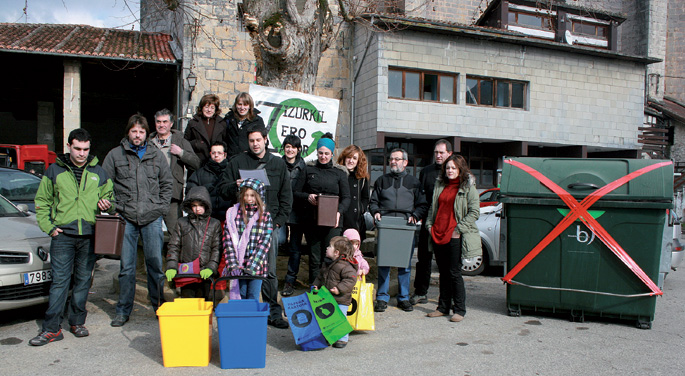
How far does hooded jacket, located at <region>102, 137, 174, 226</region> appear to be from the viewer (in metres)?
4.89

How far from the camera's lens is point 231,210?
15.2 ft

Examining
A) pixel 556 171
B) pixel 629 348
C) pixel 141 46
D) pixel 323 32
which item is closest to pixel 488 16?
pixel 141 46

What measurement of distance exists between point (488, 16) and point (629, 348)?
20.4 metres

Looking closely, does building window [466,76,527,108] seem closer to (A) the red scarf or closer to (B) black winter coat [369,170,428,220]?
(B) black winter coat [369,170,428,220]

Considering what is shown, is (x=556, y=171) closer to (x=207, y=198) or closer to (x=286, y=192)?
(x=286, y=192)

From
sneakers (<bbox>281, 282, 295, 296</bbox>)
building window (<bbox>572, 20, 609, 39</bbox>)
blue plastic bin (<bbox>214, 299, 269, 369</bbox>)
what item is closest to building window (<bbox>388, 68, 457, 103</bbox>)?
building window (<bbox>572, 20, 609, 39</bbox>)

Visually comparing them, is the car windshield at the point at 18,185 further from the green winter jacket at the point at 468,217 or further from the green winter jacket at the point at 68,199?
the green winter jacket at the point at 468,217

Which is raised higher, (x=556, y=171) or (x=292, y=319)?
(x=556, y=171)

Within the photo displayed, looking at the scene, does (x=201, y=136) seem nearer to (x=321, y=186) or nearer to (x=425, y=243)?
(x=321, y=186)

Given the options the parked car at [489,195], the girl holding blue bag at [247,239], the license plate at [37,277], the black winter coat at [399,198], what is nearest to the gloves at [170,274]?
the girl holding blue bag at [247,239]

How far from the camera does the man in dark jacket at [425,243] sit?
577 centimetres

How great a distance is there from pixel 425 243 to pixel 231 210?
2290mm

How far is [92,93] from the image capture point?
68.8ft

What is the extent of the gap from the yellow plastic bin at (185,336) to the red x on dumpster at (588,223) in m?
3.18
